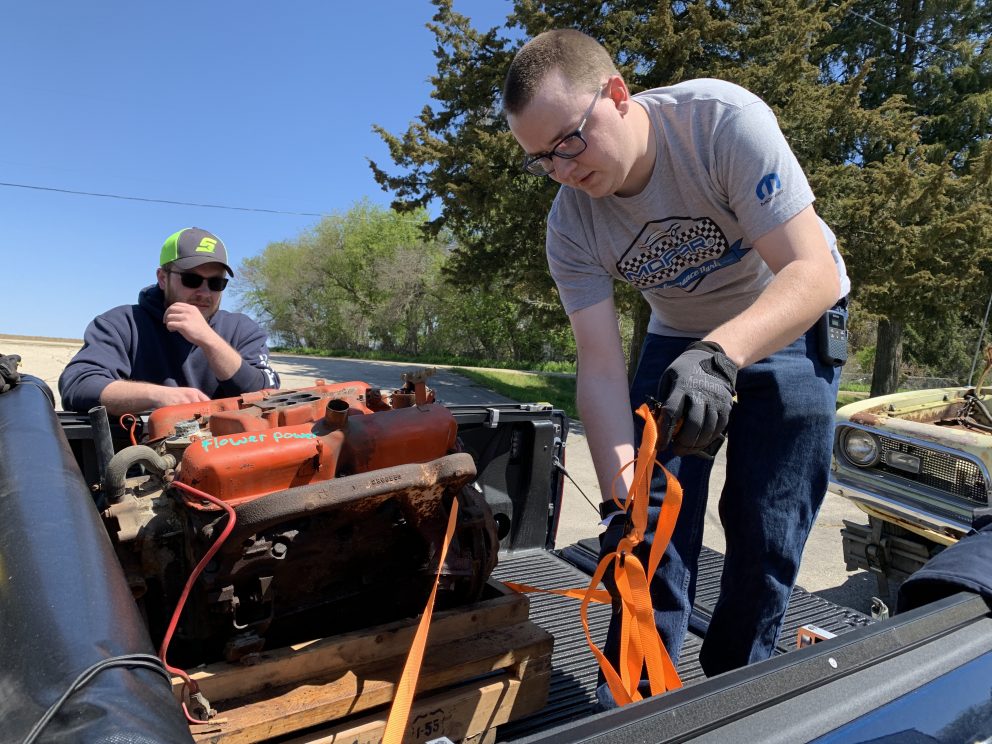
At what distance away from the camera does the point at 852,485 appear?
4059 millimetres

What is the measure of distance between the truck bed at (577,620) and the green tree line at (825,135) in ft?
29.4

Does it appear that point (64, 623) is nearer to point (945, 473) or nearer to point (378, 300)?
point (945, 473)

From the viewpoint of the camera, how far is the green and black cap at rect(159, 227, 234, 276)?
318 centimetres

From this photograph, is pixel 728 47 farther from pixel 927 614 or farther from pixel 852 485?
pixel 927 614

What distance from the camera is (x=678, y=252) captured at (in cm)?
214

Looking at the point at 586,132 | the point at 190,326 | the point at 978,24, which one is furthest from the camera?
the point at 978,24

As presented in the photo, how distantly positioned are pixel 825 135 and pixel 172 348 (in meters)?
12.5

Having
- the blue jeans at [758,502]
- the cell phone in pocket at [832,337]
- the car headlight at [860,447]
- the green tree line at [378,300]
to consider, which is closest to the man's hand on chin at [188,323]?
the blue jeans at [758,502]

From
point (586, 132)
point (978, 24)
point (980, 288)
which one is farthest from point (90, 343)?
point (978, 24)

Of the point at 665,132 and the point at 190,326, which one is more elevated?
the point at 665,132

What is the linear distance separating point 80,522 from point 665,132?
172 centimetres

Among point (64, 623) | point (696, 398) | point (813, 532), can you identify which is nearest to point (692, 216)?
point (696, 398)

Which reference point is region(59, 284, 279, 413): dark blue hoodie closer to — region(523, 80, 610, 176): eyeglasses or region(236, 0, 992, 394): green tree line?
region(523, 80, 610, 176): eyeglasses

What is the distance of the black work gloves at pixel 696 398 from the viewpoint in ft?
4.97
